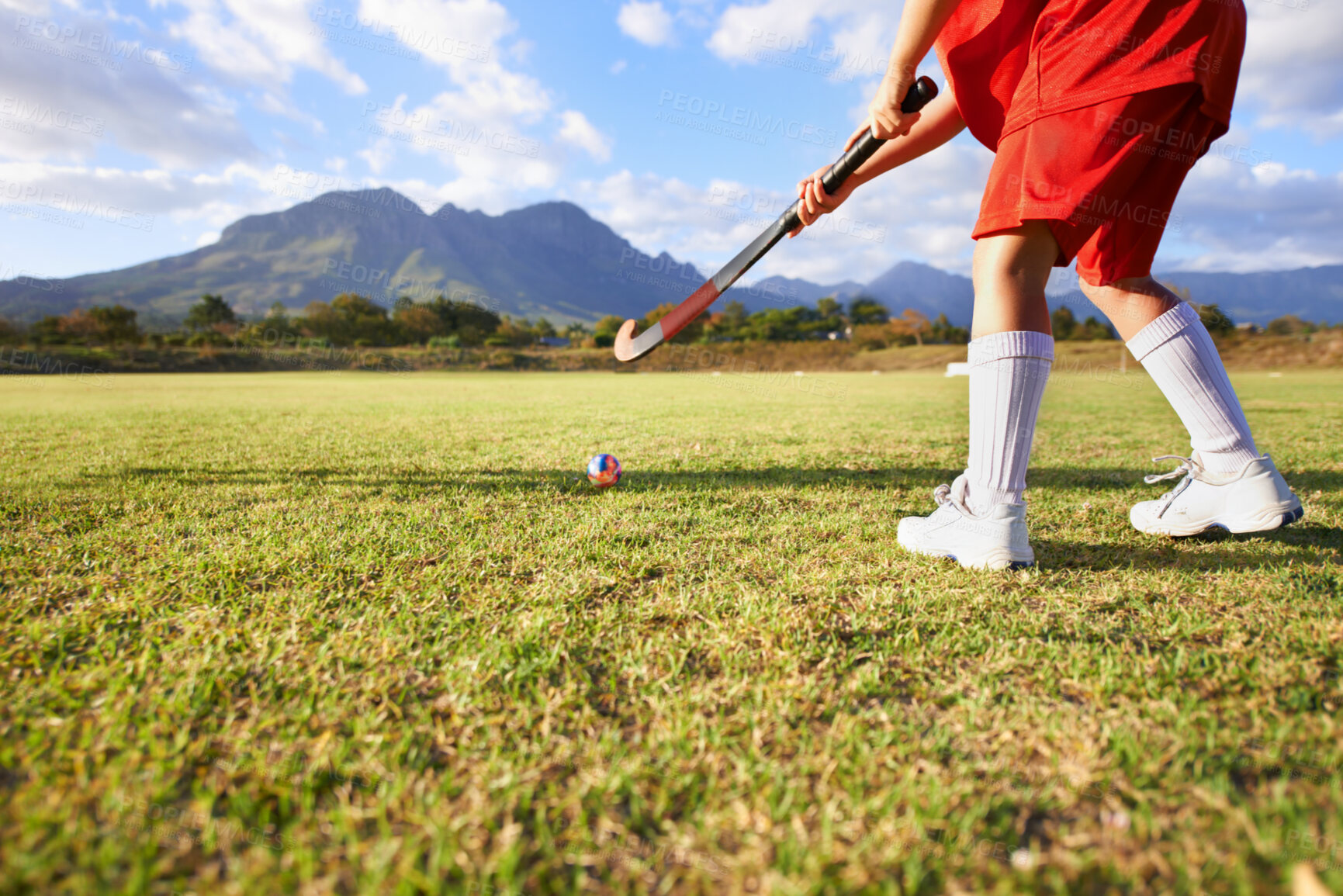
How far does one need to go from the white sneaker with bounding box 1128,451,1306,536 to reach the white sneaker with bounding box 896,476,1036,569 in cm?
59

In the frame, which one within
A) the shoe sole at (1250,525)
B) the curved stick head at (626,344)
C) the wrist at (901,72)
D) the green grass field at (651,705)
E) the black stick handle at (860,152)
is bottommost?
the green grass field at (651,705)

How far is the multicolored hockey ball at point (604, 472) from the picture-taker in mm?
3281

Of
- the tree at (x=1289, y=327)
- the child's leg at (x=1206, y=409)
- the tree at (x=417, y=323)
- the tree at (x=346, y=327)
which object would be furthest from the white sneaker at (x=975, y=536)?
the tree at (x=417, y=323)


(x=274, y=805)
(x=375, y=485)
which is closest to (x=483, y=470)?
(x=375, y=485)

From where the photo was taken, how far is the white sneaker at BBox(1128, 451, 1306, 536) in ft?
6.64

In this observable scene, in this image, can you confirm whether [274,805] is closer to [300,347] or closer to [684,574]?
[684,574]

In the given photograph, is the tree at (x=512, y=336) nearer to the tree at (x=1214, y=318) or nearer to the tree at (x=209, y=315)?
the tree at (x=209, y=315)

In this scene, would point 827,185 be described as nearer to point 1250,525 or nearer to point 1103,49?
point 1103,49

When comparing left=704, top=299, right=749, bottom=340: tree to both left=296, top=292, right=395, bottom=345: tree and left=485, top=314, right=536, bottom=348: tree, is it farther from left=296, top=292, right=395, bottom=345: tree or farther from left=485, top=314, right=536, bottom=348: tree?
left=296, top=292, right=395, bottom=345: tree

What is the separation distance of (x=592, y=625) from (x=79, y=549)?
1971 millimetres

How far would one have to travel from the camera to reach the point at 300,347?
47219 millimetres

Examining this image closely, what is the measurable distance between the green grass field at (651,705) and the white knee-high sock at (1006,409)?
290 millimetres

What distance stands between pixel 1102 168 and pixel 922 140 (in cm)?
94

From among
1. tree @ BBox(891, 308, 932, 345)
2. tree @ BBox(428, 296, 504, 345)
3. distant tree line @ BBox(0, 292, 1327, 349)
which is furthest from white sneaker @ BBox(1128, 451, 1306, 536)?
tree @ BBox(428, 296, 504, 345)
